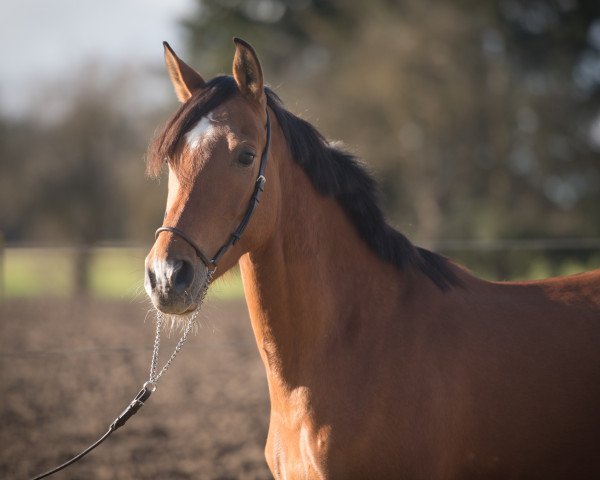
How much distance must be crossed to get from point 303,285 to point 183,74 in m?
1.11

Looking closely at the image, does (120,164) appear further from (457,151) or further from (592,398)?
(592,398)

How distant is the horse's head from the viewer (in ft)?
7.53

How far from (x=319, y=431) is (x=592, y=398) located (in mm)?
1246

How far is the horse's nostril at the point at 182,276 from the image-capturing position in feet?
7.41

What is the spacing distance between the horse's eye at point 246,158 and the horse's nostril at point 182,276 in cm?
49

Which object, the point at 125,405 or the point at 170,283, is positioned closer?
the point at 170,283

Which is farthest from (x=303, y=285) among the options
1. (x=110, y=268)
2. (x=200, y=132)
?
(x=110, y=268)

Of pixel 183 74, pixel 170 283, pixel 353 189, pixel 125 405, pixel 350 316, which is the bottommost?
pixel 125 405

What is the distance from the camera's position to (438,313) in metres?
2.77

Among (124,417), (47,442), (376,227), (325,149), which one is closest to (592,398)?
(376,227)

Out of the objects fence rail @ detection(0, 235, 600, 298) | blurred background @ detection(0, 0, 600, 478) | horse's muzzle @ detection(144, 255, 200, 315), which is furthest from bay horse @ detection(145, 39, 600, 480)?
blurred background @ detection(0, 0, 600, 478)

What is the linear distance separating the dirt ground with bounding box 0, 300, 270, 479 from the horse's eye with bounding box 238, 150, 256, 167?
0.80 metres

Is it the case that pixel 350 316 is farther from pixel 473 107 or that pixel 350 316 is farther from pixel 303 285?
pixel 473 107

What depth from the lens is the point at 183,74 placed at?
9.05 ft
